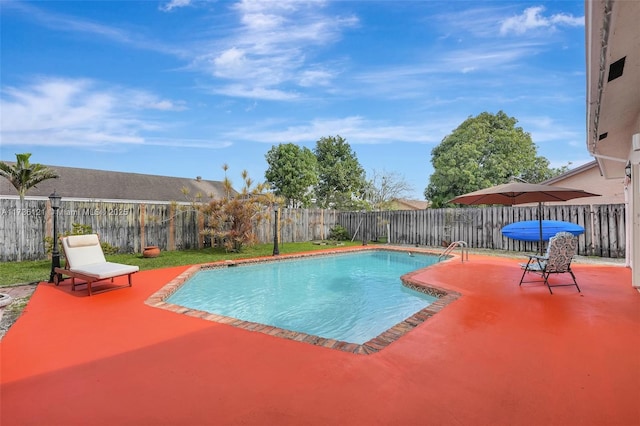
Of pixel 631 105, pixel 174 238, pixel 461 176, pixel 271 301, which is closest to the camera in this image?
pixel 631 105

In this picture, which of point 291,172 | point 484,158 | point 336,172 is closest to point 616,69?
point 484,158

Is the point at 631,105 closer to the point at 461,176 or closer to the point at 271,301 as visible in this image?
the point at 271,301

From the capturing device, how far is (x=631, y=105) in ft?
13.7

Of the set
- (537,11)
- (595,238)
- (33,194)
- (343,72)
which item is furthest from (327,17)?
(33,194)

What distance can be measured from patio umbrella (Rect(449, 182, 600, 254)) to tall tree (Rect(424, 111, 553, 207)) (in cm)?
1497

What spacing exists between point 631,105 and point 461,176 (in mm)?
18162

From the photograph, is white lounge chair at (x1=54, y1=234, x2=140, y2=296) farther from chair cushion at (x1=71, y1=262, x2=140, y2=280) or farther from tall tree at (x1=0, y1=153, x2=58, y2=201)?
tall tree at (x1=0, y1=153, x2=58, y2=201)

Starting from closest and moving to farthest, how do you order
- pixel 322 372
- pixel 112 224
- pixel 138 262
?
pixel 322 372 → pixel 138 262 → pixel 112 224

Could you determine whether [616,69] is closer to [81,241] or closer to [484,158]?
[81,241]

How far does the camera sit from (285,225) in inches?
595

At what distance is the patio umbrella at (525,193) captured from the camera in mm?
6152

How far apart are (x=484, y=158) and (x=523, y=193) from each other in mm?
17157

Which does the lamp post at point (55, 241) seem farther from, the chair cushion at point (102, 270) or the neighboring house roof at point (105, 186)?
the neighboring house roof at point (105, 186)

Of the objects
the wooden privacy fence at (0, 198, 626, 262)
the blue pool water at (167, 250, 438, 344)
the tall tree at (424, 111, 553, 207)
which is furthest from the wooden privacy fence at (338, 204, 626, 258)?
the tall tree at (424, 111, 553, 207)
